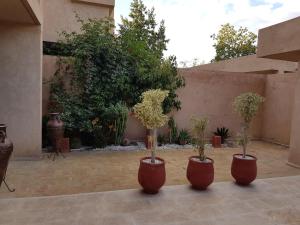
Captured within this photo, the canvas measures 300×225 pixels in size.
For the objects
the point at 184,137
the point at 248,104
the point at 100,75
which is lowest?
the point at 184,137

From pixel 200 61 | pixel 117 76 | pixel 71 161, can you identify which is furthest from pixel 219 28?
pixel 71 161

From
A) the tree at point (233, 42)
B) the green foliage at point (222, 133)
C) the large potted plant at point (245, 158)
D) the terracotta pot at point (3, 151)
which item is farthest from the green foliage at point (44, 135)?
the tree at point (233, 42)

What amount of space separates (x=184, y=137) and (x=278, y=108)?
3.77m

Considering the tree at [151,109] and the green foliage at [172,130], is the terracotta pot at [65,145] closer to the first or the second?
the green foliage at [172,130]

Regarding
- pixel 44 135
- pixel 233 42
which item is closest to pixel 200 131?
pixel 44 135

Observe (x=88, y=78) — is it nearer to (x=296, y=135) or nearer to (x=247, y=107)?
(x=247, y=107)

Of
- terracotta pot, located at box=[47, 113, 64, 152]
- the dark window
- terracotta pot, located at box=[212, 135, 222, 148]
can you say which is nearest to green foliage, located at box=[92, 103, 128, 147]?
terracotta pot, located at box=[47, 113, 64, 152]

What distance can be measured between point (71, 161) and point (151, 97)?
3.16 metres

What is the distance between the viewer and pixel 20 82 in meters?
6.14

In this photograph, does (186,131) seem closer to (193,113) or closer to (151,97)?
(193,113)

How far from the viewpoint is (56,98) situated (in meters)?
7.05

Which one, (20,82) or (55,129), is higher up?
(20,82)

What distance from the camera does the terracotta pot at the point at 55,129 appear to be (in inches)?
251

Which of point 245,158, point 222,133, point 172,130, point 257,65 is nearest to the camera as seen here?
point 245,158
